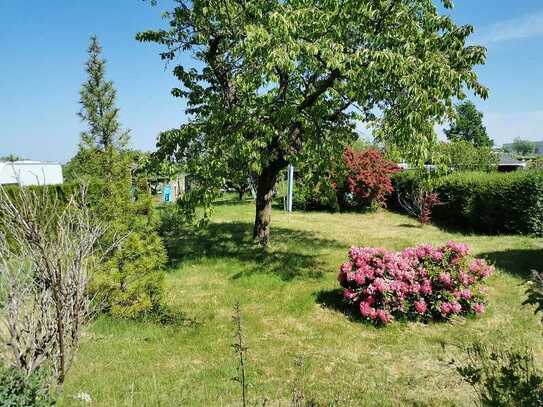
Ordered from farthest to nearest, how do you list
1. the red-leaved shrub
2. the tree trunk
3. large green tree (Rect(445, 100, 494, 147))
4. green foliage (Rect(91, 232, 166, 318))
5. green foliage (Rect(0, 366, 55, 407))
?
large green tree (Rect(445, 100, 494, 147)) → the red-leaved shrub → the tree trunk → green foliage (Rect(91, 232, 166, 318)) → green foliage (Rect(0, 366, 55, 407))

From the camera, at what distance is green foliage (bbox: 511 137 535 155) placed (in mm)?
141875

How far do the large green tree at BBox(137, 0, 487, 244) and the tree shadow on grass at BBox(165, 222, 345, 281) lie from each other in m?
0.87

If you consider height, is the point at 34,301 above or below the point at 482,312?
above

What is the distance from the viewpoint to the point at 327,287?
8.50 meters

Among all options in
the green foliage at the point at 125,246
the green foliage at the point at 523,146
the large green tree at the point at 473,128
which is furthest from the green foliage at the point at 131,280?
the green foliage at the point at 523,146

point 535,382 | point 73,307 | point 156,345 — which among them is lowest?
point 156,345

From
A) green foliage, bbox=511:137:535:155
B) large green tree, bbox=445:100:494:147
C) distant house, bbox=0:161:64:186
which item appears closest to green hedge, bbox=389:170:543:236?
distant house, bbox=0:161:64:186

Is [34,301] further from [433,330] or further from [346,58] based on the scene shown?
[346,58]

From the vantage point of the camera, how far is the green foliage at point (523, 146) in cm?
14188

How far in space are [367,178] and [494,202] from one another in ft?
19.8

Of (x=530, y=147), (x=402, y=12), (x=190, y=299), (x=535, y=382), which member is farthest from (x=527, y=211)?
(x=530, y=147)

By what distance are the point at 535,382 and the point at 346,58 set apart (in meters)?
6.46

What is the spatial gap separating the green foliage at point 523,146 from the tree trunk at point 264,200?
156 metres

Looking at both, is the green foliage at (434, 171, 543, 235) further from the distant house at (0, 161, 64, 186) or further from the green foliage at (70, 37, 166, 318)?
the distant house at (0, 161, 64, 186)
